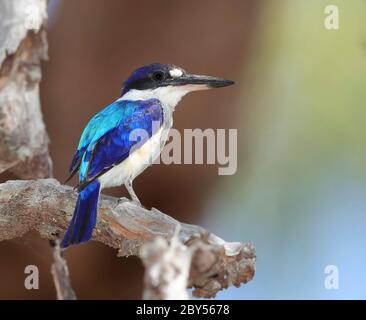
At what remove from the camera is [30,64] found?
12.7 ft

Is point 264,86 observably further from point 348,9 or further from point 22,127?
point 22,127

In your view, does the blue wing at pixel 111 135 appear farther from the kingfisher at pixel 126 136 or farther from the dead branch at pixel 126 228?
the dead branch at pixel 126 228

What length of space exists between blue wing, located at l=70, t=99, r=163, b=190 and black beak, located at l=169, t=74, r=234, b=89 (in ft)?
0.67

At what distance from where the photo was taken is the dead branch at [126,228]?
256 centimetres

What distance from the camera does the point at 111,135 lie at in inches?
139

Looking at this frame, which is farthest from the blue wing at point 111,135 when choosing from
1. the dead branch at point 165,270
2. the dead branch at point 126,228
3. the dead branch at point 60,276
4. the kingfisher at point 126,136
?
the dead branch at point 165,270

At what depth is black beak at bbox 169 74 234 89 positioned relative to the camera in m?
3.98

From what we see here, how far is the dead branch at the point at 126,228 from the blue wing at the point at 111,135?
17cm

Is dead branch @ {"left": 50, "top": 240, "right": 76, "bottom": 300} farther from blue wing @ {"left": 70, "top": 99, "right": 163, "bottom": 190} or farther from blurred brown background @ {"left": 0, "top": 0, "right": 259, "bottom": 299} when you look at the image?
blue wing @ {"left": 70, "top": 99, "right": 163, "bottom": 190}

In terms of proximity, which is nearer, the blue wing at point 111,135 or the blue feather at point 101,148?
the blue feather at point 101,148

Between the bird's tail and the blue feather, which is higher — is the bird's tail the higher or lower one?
Answer: the lower one

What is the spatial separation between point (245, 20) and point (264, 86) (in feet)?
2.67

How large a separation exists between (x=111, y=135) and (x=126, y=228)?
0.59 m

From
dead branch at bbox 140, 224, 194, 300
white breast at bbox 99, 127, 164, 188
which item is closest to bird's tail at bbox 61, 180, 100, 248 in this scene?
white breast at bbox 99, 127, 164, 188
